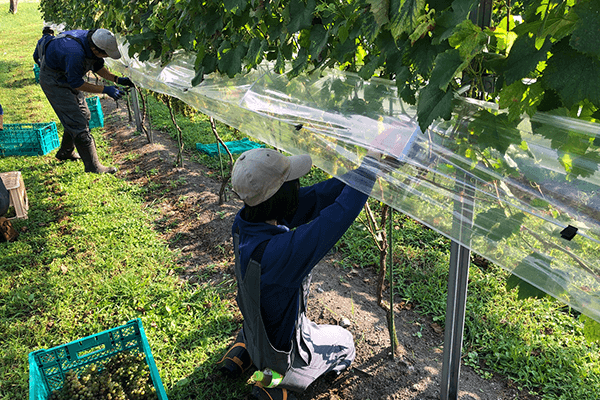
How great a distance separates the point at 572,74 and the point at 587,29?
0.10 m

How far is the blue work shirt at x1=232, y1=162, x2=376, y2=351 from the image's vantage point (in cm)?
157

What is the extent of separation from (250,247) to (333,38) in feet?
3.02

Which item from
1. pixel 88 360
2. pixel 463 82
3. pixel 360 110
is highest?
pixel 463 82

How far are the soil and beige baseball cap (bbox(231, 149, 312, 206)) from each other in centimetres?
126

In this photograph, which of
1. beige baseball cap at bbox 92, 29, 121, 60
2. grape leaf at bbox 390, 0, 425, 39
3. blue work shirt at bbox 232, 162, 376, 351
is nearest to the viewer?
grape leaf at bbox 390, 0, 425, 39

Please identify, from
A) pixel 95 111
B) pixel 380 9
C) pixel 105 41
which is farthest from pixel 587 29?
pixel 95 111

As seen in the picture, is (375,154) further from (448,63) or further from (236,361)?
(236,361)

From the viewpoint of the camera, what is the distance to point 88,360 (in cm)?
229

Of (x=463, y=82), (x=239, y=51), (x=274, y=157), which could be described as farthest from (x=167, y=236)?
(x=463, y=82)

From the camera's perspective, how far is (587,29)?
2.60 feet

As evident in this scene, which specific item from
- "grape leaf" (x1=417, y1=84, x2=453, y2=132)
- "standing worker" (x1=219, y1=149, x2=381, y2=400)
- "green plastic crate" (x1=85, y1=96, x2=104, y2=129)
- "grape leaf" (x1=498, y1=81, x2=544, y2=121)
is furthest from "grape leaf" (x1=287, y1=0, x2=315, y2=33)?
"green plastic crate" (x1=85, y1=96, x2=104, y2=129)

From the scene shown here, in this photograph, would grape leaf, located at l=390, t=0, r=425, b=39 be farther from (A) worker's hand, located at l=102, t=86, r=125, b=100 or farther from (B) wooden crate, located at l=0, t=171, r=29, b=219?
(A) worker's hand, located at l=102, t=86, r=125, b=100

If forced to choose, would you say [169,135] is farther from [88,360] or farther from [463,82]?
[463,82]

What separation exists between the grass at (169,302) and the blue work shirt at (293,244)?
0.71 meters
